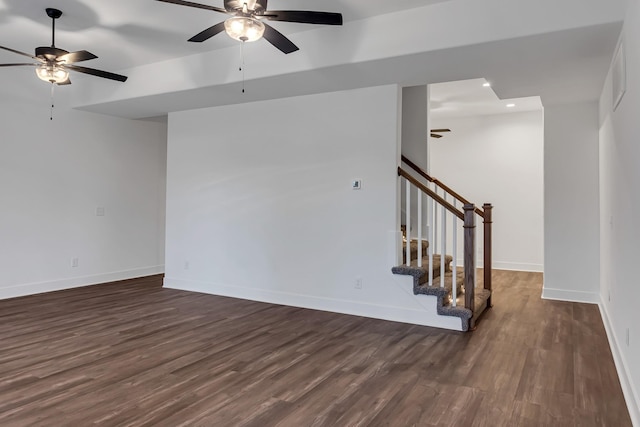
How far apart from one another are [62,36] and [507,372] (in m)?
4.82

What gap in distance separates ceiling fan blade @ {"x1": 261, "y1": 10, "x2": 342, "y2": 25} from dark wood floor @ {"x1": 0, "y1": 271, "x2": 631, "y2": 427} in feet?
7.82

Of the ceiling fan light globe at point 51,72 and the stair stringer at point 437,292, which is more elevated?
the ceiling fan light globe at point 51,72

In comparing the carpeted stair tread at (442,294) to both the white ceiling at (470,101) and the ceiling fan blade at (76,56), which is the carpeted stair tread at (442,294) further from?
A: the ceiling fan blade at (76,56)

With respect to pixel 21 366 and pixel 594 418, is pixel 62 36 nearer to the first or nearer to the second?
pixel 21 366

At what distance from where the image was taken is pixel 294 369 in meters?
3.02

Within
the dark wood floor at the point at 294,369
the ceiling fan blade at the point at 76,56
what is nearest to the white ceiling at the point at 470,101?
the dark wood floor at the point at 294,369

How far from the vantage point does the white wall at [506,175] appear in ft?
24.2

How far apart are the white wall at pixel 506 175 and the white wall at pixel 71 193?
17.7ft

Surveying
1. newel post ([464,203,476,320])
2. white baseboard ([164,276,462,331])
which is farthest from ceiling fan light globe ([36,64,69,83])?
newel post ([464,203,476,320])

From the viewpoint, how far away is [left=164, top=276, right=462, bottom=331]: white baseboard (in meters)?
4.13

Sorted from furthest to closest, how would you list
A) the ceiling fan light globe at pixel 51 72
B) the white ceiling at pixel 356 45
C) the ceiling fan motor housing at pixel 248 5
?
the ceiling fan light globe at pixel 51 72, the white ceiling at pixel 356 45, the ceiling fan motor housing at pixel 248 5

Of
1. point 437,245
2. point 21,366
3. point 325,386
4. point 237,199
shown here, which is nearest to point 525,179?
point 437,245

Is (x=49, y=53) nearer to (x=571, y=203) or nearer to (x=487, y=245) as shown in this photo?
(x=487, y=245)

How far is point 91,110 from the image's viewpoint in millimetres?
5945
